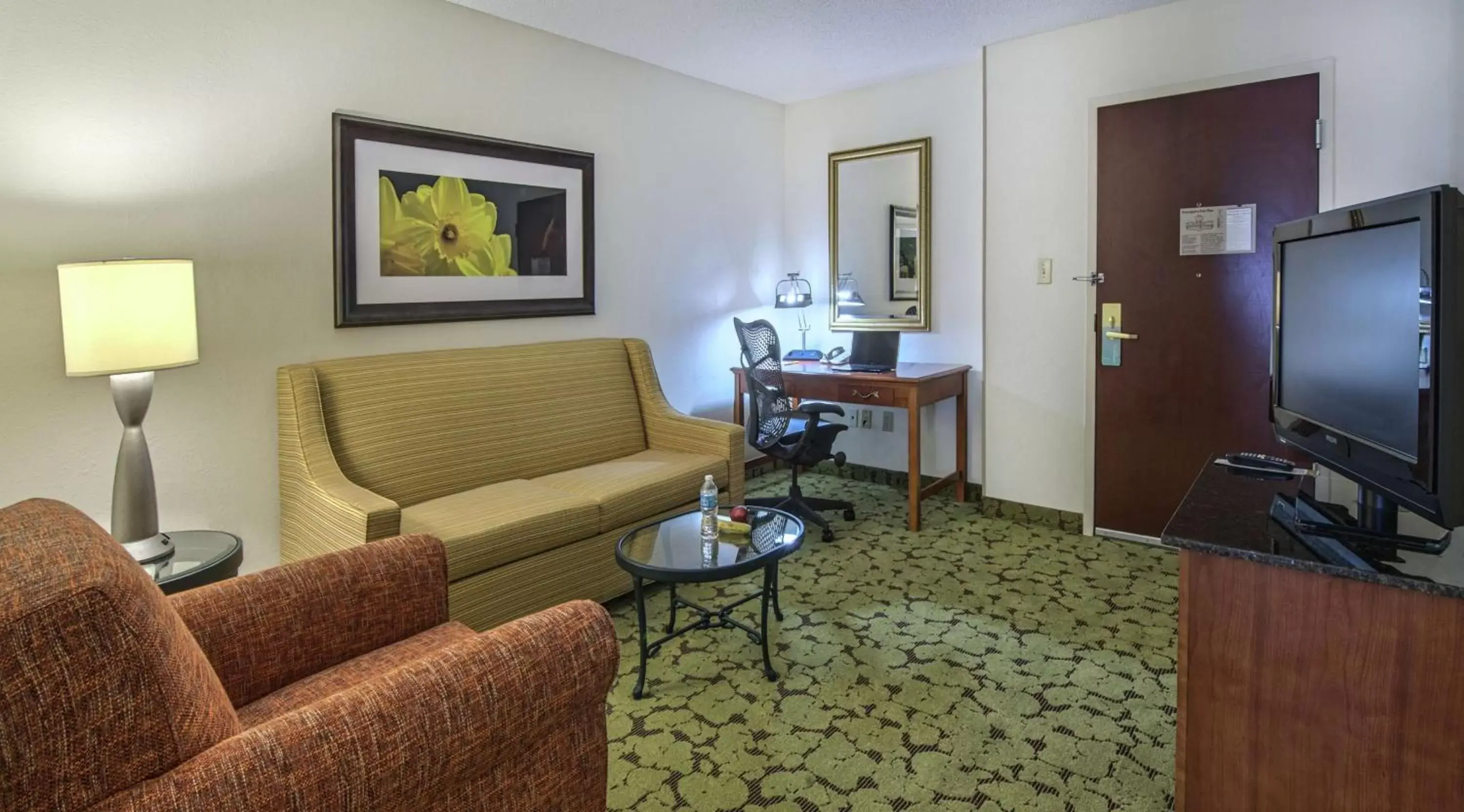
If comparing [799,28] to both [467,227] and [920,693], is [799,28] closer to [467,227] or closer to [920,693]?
[467,227]

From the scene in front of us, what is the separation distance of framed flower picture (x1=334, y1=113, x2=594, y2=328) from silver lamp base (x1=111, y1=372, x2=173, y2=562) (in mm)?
887

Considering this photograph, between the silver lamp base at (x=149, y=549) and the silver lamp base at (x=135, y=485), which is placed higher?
the silver lamp base at (x=135, y=485)

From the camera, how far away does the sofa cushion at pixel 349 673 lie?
1449 mm

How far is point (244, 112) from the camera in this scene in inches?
107

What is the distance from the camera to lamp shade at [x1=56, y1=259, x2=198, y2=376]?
2.03 m

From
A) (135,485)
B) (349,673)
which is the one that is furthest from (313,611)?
(135,485)

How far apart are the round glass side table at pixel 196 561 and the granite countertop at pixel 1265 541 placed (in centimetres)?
233

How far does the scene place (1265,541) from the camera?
4.58 feet

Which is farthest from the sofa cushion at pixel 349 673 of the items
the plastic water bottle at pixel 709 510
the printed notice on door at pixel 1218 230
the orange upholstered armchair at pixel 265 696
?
the printed notice on door at pixel 1218 230

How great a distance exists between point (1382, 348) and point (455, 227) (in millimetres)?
3141

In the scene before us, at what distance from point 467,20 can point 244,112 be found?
3.47 ft

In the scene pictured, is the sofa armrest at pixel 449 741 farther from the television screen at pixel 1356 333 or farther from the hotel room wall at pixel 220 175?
the hotel room wall at pixel 220 175

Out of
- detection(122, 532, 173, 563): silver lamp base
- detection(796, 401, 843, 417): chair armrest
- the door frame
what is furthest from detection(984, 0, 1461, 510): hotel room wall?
detection(122, 532, 173, 563): silver lamp base

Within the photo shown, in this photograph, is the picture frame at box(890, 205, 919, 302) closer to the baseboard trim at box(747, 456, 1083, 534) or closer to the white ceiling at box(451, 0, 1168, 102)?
the white ceiling at box(451, 0, 1168, 102)
